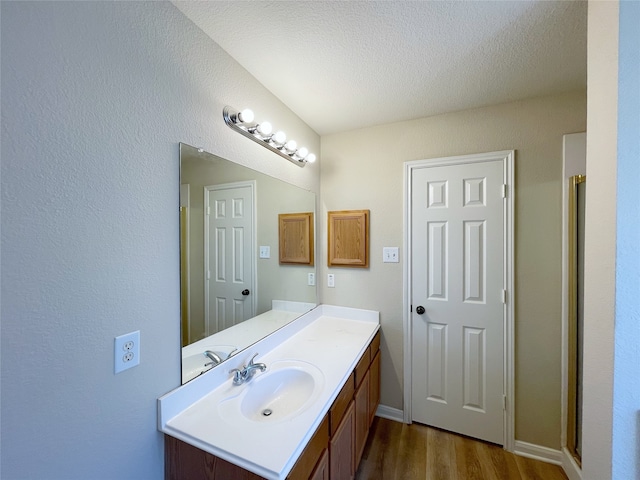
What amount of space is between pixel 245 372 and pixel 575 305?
6.32 ft

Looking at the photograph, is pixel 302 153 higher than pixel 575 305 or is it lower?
higher

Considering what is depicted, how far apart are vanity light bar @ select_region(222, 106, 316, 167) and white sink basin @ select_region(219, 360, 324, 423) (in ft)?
4.07

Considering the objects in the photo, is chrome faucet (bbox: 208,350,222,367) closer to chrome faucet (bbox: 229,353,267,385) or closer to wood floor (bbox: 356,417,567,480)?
chrome faucet (bbox: 229,353,267,385)

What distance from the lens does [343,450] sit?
1236 mm

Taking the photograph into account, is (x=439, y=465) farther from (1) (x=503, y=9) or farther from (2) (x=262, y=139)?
(1) (x=503, y=9)

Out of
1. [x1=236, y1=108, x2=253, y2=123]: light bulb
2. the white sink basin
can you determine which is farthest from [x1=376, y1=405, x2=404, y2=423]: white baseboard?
[x1=236, y1=108, x2=253, y2=123]: light bulb

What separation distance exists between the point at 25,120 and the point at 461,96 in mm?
2024

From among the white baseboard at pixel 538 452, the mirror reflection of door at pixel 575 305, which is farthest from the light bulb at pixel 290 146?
the white baseboard at pixel 538 452

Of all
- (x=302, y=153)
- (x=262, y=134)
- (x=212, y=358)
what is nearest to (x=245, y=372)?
(x=212, y=358)

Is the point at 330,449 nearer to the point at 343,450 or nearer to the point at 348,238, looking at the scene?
the point at 343,450

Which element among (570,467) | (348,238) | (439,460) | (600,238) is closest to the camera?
(600,238)

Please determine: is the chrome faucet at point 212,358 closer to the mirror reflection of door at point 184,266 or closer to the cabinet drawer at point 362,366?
the mirror reflection of door at point 184,266

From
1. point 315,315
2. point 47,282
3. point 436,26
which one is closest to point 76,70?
point 47,282

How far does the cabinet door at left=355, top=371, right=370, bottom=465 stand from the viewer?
4.75ft
